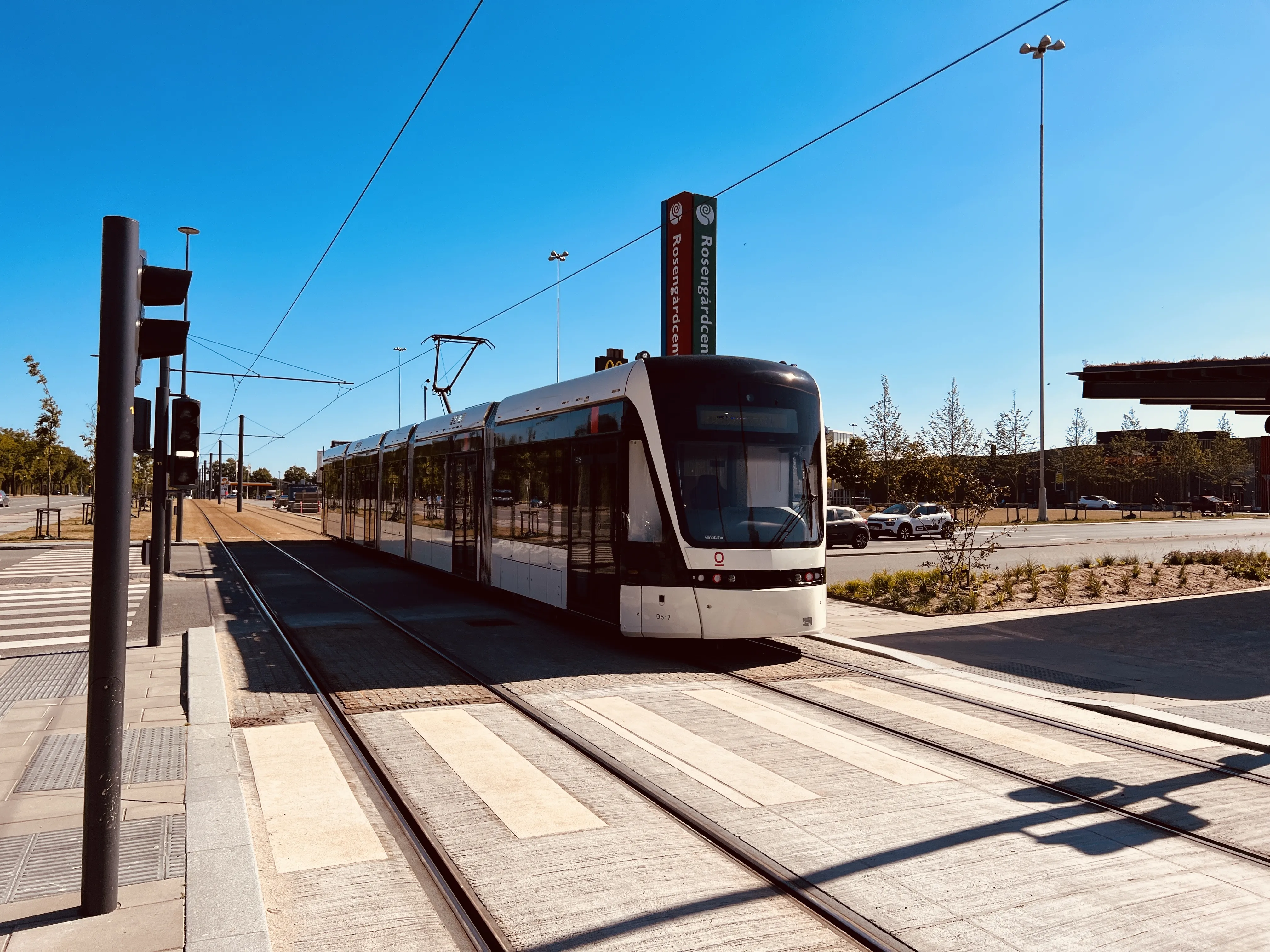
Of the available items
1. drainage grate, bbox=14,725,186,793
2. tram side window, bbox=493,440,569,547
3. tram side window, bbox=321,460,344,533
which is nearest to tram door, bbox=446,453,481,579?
tram side window, bbox=493,440,569,547

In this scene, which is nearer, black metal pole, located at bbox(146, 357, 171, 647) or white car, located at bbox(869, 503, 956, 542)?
black metal pole, located at bbox(146, 357, 171, 647)

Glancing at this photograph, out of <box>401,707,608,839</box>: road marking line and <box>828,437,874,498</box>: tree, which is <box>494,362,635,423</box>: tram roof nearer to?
<box>401,707,608,839</box>: road marking line

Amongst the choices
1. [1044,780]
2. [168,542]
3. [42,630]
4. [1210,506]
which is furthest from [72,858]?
[1210,506]

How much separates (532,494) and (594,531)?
247 cm

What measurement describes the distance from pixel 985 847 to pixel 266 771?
15.4ft

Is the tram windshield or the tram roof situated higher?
the tram roof

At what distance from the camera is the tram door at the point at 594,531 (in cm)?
1113

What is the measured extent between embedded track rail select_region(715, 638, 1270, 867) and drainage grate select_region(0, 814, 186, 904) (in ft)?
17.2

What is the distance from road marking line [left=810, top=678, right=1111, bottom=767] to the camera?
7.11 m

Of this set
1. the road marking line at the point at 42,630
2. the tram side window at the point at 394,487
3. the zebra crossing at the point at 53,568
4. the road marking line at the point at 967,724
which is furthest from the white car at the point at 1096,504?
the road marking line at the point at 42,630

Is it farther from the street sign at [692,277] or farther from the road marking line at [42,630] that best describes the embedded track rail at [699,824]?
the street sign at [692,277]

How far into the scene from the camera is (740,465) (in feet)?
34.4

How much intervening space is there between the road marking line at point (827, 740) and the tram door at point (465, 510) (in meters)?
8.27

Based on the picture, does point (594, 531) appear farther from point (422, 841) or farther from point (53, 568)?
point (53, 568)
